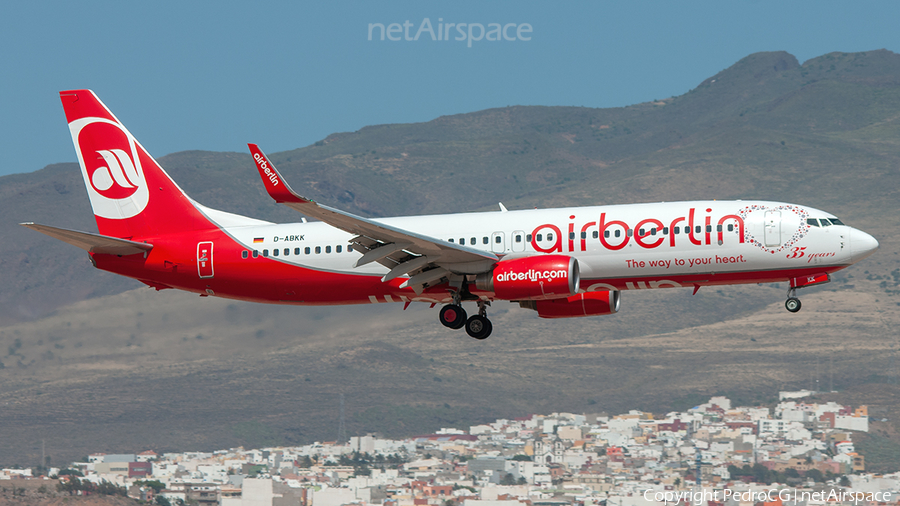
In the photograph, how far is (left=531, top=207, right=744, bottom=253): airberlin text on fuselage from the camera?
4684cm

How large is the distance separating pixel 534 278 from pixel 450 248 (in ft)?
11.1

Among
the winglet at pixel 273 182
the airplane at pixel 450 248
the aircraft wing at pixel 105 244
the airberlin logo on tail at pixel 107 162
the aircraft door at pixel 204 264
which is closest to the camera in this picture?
the winglet at pixel 273 182

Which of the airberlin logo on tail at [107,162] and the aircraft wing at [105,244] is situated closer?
the aircraft wing at [105,244]

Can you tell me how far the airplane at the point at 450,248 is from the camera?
46.7 metres

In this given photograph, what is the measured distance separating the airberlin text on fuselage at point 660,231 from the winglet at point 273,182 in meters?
12.1

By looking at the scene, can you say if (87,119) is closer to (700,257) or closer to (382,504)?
(700,257)

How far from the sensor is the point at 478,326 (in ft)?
165

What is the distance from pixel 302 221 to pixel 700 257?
711 inches

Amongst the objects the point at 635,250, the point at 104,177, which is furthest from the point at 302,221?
the point at 635,250

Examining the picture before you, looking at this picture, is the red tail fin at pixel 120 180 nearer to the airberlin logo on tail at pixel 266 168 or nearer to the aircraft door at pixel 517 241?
the airberlin logo on tail at pixel 266 168

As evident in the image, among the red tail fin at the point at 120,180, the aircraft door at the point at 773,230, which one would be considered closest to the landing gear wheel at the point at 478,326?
the aircraft door at the point at 773,230

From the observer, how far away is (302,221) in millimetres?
54656

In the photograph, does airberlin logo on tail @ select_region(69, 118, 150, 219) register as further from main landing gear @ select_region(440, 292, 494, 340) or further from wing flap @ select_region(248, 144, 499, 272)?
main landing gear @ select_region(440, 292, 494, 340)

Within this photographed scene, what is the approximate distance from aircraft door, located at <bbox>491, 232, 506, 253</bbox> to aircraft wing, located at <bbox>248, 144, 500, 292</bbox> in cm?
99
